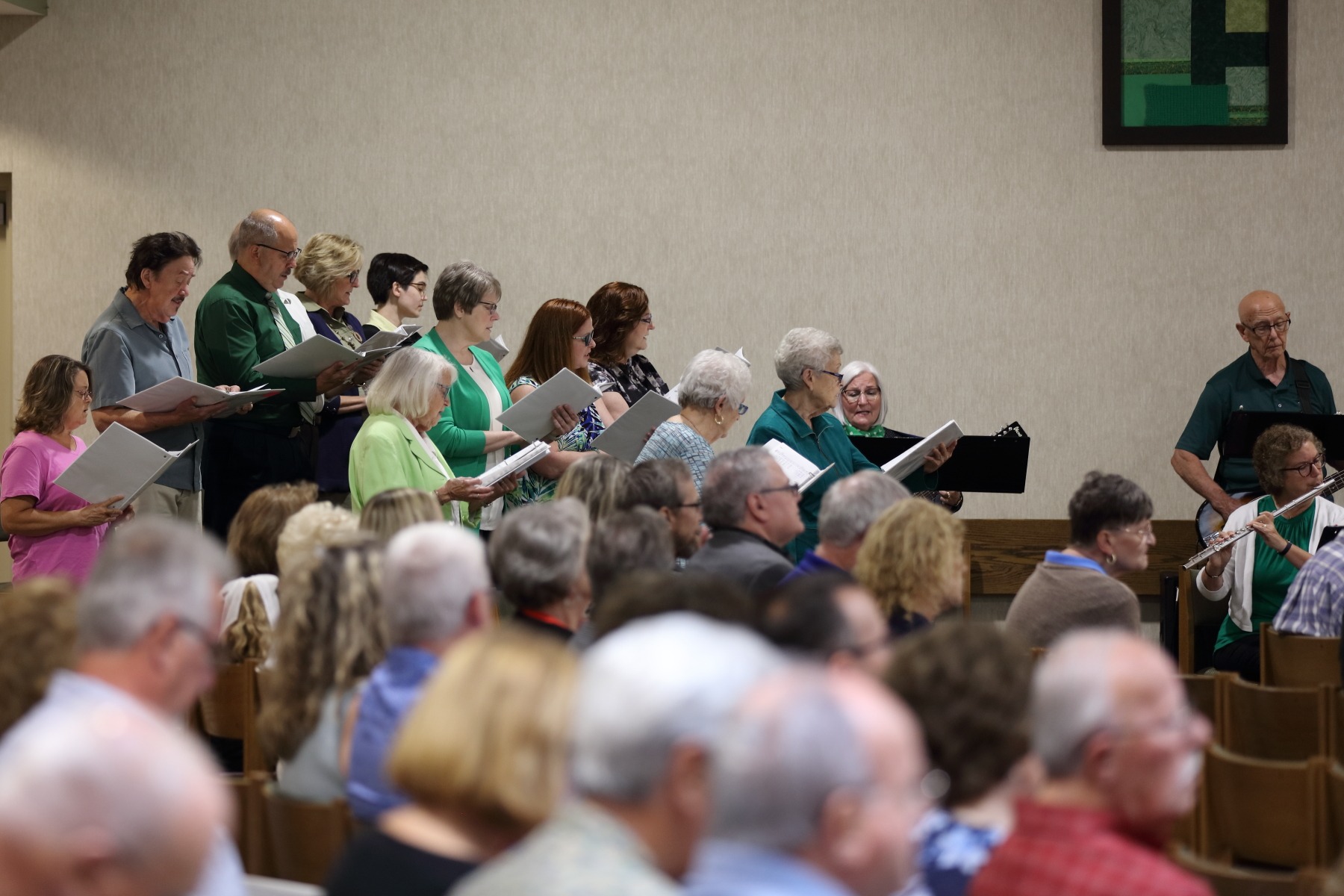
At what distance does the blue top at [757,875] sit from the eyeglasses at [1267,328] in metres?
5.58

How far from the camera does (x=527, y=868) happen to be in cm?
140

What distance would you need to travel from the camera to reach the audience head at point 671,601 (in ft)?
7.45

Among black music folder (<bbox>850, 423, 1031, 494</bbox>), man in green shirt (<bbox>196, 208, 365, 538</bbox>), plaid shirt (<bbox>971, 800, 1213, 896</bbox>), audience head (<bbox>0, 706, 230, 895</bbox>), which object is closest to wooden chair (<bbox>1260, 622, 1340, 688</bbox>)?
black music folder (<bbox>850, 423, 1031, 494</bbox>)

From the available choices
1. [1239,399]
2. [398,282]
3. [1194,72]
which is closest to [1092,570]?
[1239,399]

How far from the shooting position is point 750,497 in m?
3.71

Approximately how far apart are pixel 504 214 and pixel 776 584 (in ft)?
13.3

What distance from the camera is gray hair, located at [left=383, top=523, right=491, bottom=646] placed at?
2.27m

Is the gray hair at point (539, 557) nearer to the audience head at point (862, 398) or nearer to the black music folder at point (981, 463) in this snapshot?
the black music folder at point (981, 463)

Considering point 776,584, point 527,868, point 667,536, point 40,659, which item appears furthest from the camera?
point 776,584

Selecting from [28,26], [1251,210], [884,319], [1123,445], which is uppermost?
[28,26]

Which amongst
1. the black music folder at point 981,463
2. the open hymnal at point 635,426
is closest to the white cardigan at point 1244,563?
the black music folder at point 981,463

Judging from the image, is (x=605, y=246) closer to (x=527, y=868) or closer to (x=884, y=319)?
(x=884, y=319)

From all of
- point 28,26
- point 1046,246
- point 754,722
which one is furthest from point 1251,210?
point 754,722

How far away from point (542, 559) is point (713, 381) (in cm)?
182
